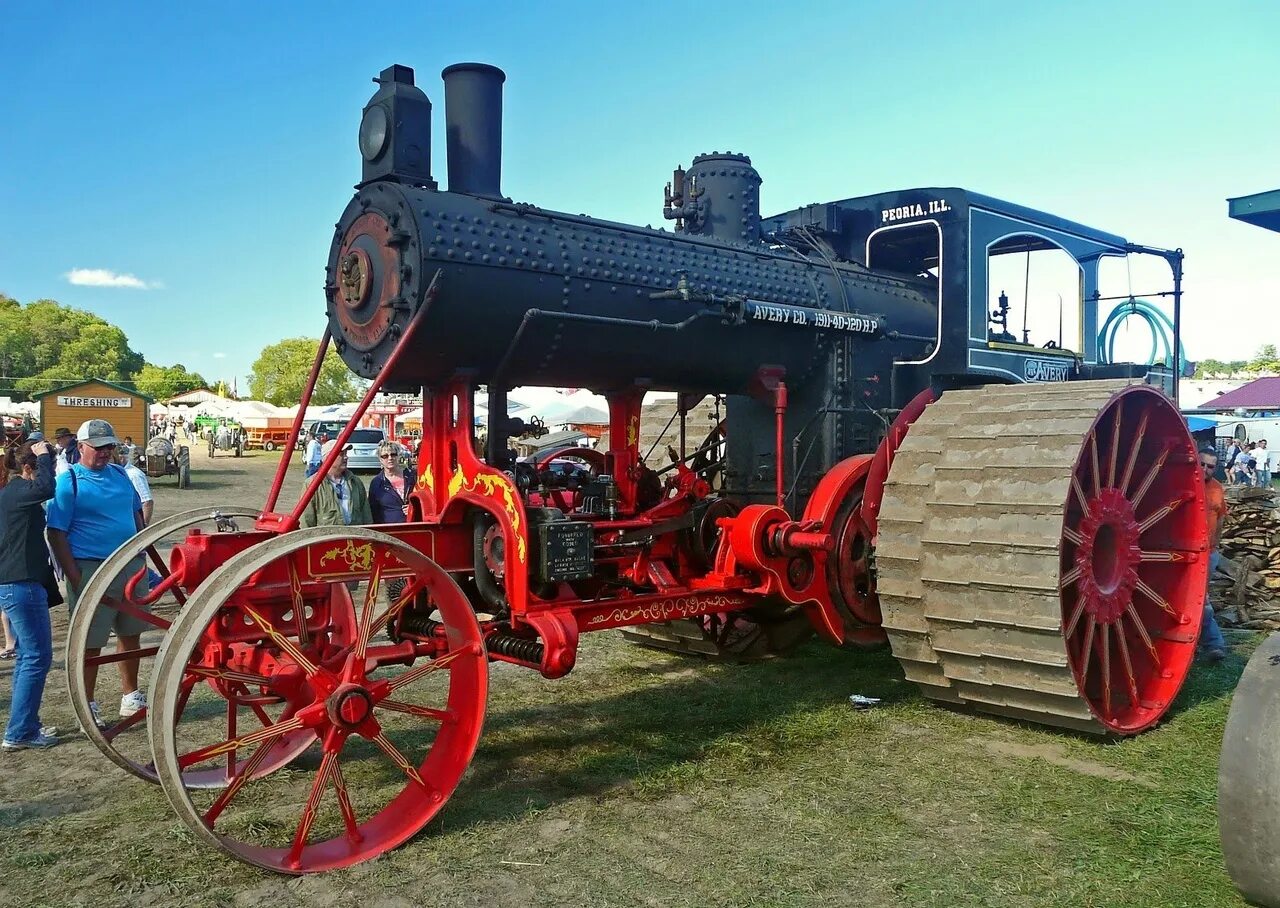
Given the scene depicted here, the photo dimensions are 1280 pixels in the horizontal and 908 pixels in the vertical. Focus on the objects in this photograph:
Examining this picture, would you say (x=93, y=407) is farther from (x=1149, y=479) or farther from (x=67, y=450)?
(x=1149, y=479)

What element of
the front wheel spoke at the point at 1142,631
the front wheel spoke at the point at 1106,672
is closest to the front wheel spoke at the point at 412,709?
the front wheel spoke at the point at 1106,672

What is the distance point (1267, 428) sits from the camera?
95.1 feet

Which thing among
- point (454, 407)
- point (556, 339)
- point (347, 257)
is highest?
point (347, 257)

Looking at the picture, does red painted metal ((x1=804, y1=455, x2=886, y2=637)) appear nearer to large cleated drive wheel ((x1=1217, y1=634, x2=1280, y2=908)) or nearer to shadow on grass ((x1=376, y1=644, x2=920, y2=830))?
shadow on grass ((x1=376, y1=644, x2=920, y2=830))

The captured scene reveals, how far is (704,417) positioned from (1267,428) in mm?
27261

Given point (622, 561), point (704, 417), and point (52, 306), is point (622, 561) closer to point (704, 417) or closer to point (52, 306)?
point (704, 417)

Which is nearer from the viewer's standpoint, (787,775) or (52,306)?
(787,775)

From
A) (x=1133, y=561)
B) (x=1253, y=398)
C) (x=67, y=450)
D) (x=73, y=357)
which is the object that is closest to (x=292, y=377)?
(x=73, y=357)

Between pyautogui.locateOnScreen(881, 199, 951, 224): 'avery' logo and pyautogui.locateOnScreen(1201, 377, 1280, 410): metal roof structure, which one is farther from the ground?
pyautogui.locateOnScreen(1201, 377, 1280, 410): metal roof structure

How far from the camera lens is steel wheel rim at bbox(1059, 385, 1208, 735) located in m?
4.86

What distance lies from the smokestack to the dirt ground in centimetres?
259

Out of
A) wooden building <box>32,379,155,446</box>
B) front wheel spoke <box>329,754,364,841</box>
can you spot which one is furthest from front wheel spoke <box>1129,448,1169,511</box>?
wooden building <box>32,379,155,446</box>

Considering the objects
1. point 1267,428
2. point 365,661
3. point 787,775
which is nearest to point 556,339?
point 365,661

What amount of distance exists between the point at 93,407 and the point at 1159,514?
26.9 m
